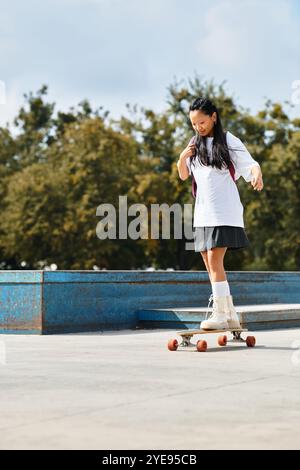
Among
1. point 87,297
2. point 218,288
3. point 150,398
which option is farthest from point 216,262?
point 87,297

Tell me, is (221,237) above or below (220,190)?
below

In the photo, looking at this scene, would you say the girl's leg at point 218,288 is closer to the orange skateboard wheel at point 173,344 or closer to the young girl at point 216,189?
the young girl at point 216,189

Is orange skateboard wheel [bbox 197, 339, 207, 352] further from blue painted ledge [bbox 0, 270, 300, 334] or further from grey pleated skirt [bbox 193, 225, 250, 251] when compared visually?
blue painted ledge [bbox 0, 270, 300, 334]

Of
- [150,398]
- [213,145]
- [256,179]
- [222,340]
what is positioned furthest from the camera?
[222,340]

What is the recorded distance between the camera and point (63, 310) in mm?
10367

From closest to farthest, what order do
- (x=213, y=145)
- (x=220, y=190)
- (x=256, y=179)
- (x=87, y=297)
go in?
(x=256, y=179) < (x=220, y=190) < (x=213, y=145) < (x=87, y=297)

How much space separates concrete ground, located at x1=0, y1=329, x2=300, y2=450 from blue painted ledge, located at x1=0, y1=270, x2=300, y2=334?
2184mm

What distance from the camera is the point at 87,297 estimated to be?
35.0ft

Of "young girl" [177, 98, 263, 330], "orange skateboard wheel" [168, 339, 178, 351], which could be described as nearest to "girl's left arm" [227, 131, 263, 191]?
"young girl" [177, 98, 263, 330]

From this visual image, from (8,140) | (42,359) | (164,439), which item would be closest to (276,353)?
(42,359)

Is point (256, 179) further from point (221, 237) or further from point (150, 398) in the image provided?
point (150, 398)

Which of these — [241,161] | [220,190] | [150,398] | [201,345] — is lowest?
[150,398]

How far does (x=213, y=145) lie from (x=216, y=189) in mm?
420

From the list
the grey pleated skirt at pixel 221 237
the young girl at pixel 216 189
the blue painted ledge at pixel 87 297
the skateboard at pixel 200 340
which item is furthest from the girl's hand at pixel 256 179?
the blue painted ledge at pixel 87 297
